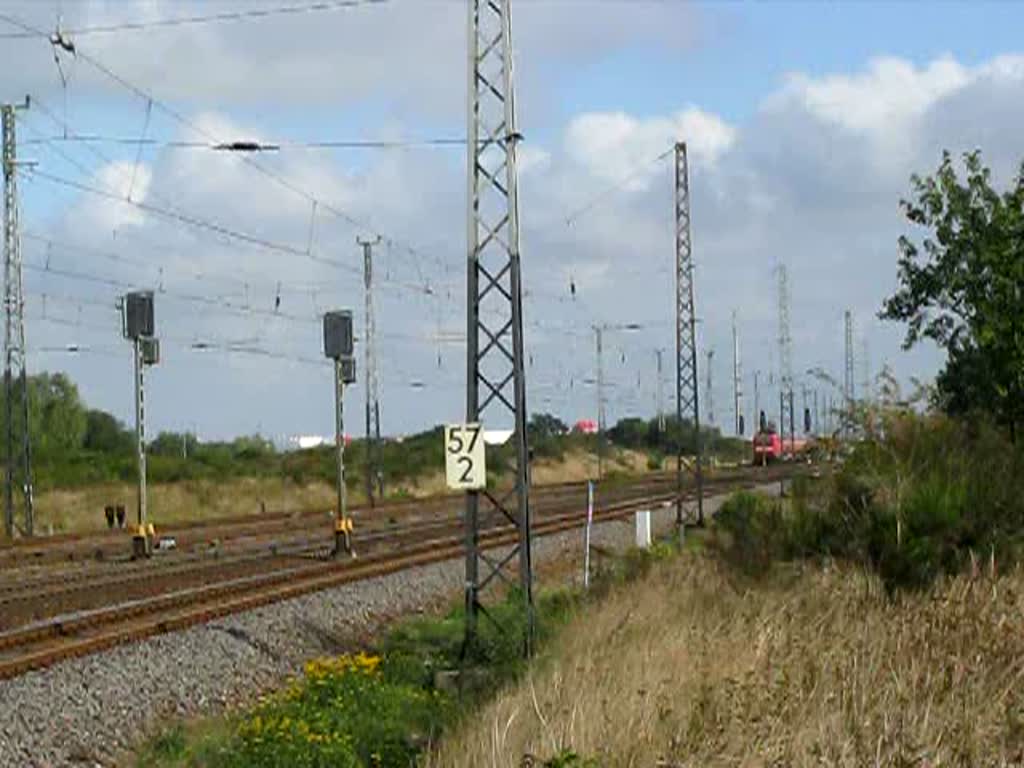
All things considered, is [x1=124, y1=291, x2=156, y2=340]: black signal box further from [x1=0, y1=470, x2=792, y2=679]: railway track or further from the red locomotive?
the red locomotive

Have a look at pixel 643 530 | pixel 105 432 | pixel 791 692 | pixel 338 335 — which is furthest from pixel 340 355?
pixel 105 432

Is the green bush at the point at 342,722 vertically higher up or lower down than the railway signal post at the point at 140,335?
lower down

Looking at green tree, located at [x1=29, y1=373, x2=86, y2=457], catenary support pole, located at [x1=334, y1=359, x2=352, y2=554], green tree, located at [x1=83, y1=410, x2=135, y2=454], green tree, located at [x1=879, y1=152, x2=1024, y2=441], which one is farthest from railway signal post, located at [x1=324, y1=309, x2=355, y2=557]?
green tree, located at [x1=83, y1=410, x2=135, y2=454]

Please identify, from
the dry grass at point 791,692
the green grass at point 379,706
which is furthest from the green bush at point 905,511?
the dry grass at point 791,692

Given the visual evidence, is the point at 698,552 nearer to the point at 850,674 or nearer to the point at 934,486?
the point at 934,486

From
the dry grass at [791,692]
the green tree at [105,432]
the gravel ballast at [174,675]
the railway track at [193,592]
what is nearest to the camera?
the dry grass at [791,692]

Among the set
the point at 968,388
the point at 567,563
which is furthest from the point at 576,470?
the point at 968,388

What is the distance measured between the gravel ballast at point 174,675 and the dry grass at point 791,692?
4088 millimetres

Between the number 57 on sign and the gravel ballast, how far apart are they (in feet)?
9.76

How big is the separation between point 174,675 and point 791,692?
1038cm

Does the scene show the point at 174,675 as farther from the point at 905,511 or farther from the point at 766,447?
the point at 766,447

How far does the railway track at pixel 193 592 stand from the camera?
21.7m

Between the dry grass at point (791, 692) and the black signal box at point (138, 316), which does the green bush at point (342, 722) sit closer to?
the dry grass at point (791, 692)

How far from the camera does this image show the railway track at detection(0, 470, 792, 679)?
853 inches
